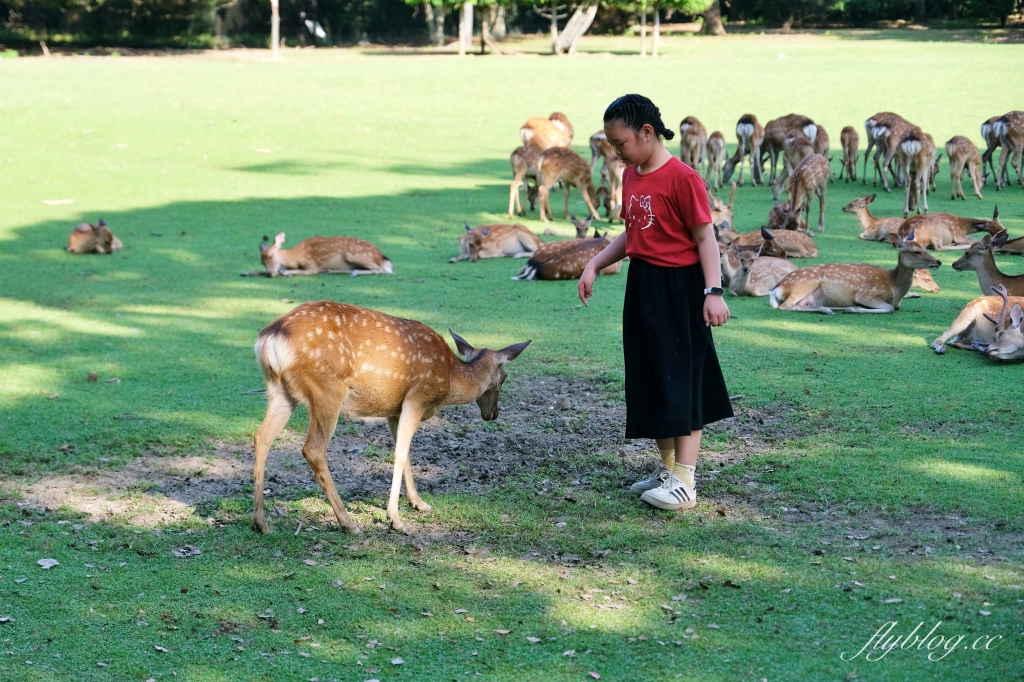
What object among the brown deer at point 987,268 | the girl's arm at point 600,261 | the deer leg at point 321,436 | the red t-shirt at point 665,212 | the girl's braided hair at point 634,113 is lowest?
the deer leg at point 321,436

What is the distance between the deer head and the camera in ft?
18.0

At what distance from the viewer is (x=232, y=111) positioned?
2511 cm

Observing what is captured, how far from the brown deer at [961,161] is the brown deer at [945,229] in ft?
11.2

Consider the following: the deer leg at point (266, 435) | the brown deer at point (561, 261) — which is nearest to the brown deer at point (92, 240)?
the brown deer at point (561, 261)

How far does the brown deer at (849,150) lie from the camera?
54.1 ft

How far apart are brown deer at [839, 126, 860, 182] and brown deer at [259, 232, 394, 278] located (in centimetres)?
877

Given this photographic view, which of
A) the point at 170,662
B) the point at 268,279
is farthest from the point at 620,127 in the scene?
the point at 268,279

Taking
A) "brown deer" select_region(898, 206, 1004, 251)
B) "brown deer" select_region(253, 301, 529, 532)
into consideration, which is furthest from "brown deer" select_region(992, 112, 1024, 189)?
"brown deer" select_region(253, 301, 529, 532)

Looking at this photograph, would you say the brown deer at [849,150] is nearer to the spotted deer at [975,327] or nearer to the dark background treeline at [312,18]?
the spotted deer at [975,327]

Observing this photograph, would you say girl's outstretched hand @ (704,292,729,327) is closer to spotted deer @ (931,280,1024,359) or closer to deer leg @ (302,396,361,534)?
deer leg @ (302,396,361,534)

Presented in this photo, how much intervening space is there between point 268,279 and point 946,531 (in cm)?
756

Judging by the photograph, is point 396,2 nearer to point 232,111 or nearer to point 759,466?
point 232,111

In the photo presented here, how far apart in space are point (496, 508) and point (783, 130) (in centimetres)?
1316

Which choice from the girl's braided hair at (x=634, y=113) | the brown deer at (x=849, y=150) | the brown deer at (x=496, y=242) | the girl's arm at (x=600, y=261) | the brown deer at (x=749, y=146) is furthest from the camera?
the brown deer at (x=749, y=146)
